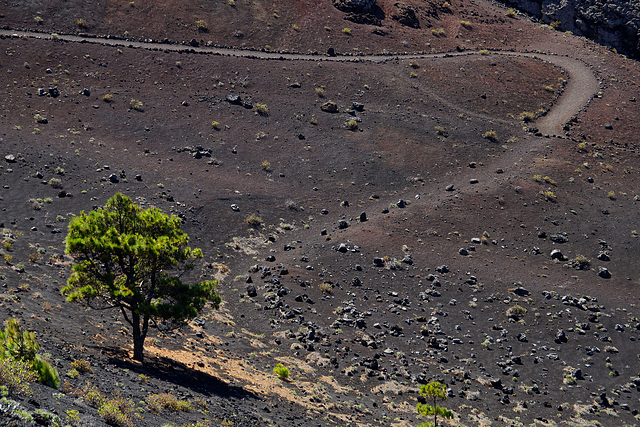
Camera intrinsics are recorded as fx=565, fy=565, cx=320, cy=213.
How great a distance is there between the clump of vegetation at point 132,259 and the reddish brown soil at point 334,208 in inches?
88.1

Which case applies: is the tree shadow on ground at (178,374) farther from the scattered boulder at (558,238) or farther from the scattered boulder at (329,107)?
the scattered boulder at (329,107)

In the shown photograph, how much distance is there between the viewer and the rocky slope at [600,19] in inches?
3295

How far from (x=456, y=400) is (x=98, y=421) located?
1700 cm

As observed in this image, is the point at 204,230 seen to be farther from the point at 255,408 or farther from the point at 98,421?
the point at 98,421

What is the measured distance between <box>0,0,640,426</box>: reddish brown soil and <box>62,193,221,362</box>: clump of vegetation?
2238 millimetres

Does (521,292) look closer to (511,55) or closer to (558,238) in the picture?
(558,238)

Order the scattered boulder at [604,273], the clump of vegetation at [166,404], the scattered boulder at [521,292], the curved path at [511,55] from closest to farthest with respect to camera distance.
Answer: the clump of vegetation at [166,404], the scattered boulder at [521,292], the scattered boulder at [604,273], the curved path at [511,55]

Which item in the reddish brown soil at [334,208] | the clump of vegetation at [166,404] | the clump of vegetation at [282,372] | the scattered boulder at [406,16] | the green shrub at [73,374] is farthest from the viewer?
the scattered boulder at [406,16]

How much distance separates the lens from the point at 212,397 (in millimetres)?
20188

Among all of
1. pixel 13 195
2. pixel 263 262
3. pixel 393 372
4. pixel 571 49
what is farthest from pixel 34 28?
pixel 571 49

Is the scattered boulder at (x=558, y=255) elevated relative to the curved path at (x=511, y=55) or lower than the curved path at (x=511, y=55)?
lower

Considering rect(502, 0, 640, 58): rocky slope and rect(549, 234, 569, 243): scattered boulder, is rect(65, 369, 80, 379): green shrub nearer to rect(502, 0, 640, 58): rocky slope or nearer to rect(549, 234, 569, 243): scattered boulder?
rect(549, 234, 569, 243): scattered boulder

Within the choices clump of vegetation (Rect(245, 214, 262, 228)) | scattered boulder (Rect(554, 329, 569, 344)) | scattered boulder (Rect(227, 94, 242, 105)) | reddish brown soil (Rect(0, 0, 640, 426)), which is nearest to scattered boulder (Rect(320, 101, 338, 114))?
reddish brown soil (Rect(0, 0, 640, 426))

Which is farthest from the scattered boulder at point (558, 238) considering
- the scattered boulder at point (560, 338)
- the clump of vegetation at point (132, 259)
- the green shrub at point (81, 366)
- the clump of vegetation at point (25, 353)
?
the clump of vegetation at point (25, 353)
